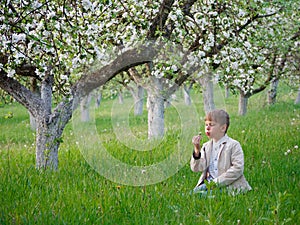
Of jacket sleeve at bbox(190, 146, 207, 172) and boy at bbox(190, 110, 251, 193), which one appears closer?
boy at bbox(190, 110, 251, 193)

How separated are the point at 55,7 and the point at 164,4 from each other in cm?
165

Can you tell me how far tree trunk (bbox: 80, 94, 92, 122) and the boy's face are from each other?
5.48 ft

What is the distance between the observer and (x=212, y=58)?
279 inches

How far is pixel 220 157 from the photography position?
5.18 metres

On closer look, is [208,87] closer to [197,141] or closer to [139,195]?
[197,141]

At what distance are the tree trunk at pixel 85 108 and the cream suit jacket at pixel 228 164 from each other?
5.39 ft

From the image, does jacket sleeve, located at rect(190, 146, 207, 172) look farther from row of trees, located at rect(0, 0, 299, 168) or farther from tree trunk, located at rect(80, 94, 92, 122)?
tree trunk, located at rect(80, 94, 92, 122)

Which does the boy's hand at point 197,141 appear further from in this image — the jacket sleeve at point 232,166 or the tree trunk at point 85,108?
A: the tree trunk at point 85,108

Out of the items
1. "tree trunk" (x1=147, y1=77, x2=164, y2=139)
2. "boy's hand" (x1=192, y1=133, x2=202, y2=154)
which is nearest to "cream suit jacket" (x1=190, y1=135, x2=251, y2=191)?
"boy's hand" (x1=192, y1=133, x2=202, y2=154)

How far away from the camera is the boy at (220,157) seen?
199 inches

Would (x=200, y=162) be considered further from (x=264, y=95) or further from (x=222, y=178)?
(x=264, y=95)

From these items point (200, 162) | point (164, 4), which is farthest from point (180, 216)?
point (164, 4)

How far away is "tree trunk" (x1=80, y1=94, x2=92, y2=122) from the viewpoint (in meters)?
5.95

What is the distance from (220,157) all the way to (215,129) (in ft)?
1.09
